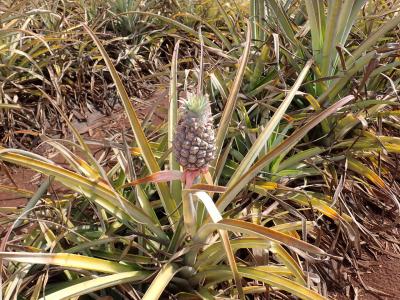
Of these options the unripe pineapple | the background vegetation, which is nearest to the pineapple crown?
the unripe pineapple

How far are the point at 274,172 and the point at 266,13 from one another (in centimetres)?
104

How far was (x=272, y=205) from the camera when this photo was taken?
6.06 ft

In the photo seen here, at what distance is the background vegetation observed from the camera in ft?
4.66

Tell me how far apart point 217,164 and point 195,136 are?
55 centimetres

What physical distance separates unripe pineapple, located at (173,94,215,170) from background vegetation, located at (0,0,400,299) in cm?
7

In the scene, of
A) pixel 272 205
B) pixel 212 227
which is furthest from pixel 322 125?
pixel 212 227

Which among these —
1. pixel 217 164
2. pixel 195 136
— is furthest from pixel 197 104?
pixel 217 164

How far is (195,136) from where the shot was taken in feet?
3.89

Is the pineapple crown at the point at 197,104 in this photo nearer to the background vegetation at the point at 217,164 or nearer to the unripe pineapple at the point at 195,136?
the unripe pineapple at the point at 195,136

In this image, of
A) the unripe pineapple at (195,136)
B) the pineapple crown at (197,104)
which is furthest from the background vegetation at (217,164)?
the pineapple crown at (197,104)

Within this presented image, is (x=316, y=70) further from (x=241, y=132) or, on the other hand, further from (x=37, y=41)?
(x=37, y=41)

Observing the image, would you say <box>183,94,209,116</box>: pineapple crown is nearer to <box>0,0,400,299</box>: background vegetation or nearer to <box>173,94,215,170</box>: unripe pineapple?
<box>173,94,215,170</box>: unripe pineapple

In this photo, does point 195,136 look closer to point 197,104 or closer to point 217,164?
point 197,104

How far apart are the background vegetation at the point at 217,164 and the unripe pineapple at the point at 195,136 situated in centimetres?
7
